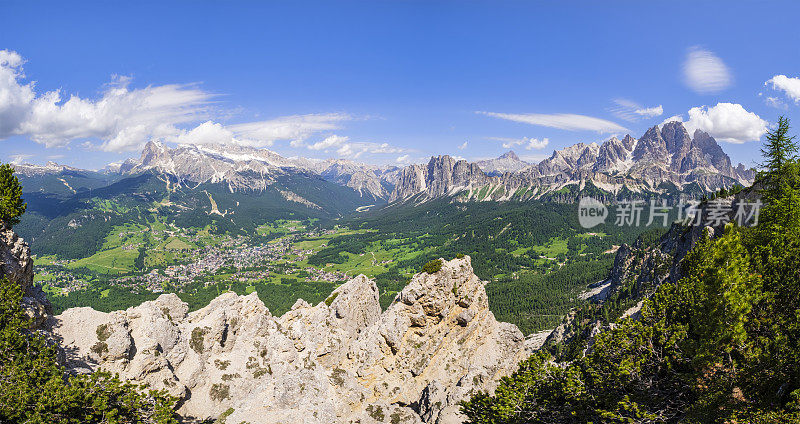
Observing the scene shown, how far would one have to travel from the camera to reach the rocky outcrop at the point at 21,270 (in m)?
35.5

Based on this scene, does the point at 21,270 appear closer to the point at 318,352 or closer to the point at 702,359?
the point at 318,352

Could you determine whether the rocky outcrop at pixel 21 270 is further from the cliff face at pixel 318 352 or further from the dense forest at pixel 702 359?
the dense forest at pixel 702 359

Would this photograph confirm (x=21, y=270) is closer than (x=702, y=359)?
No

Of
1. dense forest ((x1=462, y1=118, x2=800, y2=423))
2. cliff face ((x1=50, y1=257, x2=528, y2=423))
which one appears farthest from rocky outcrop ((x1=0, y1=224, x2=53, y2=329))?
dense forest ((x1=462, y1=118, x2=800, y2=423))

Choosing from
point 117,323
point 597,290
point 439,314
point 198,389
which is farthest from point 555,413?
point 597,290

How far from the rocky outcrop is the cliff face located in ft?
17.1

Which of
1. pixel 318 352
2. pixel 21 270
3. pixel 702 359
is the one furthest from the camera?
pixel 318 352

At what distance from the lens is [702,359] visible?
20.0 m

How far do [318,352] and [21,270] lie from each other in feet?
130

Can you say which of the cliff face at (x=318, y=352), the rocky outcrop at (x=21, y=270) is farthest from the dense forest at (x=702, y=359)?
the rocky outcrop at (x=21, y=270)

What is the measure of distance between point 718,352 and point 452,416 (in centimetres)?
2813

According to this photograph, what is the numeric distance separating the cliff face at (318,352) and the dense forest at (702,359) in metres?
18.6

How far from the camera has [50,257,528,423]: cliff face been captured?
144 feet

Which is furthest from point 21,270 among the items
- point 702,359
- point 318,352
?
point 702,359
